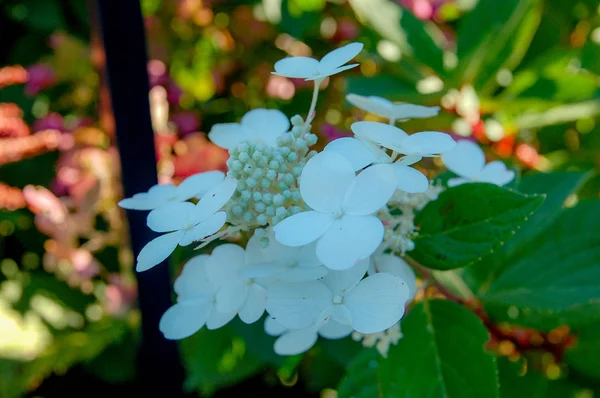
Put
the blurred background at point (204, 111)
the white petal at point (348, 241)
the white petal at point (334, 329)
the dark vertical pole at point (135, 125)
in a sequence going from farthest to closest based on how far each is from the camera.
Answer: the blurred background at point (204, 111) < the dark vertical pole at point (135, 125) < the white petal at point (334, 329) < the white petal at point (348, 241)

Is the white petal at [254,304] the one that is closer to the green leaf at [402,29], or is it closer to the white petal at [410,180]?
the white petal at [410,180]

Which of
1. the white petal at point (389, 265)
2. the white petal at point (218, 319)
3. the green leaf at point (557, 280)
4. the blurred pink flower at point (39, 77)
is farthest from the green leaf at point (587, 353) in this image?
the blurred pink flower at point (39, 77)

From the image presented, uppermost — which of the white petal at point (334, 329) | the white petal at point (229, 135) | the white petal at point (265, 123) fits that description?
the white petal at point (265, 123)

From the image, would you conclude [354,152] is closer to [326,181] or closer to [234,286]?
[326,181]

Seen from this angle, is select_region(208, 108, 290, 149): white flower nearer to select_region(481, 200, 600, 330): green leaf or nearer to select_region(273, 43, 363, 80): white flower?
select_region(273, 43, 363, 80): white flower

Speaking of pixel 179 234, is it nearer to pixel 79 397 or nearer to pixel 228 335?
pixel 228 335

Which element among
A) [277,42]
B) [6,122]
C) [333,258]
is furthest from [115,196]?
[333,258]

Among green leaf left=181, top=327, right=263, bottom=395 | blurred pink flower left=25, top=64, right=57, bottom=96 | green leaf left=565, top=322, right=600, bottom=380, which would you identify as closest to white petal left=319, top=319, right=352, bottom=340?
green leaf left=181, top=327, right=263, bottom=395
